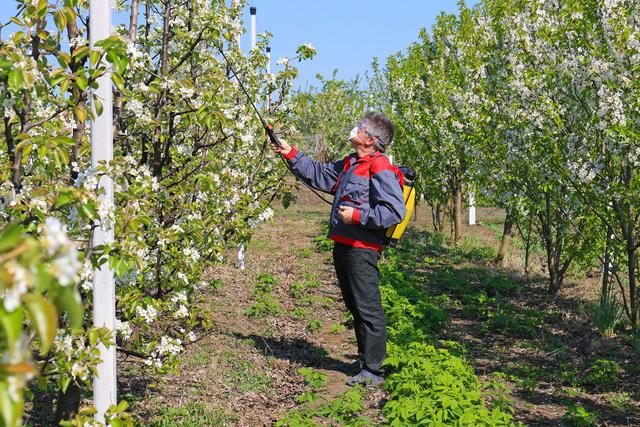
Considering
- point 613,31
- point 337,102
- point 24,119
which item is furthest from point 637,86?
point 337,102

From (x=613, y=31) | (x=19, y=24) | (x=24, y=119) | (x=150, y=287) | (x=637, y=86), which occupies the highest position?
(x=613, y=31)

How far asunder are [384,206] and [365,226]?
25 cm

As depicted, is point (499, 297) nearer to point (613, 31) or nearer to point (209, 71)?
point (613, 31)

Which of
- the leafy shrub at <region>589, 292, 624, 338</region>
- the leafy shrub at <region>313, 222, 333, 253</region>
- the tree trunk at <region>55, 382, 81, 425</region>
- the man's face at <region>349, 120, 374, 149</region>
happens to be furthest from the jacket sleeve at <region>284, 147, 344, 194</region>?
the leafy shrub at <region>313, 222, 333, 253</region>

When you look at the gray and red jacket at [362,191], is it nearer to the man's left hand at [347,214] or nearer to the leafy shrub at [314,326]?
the man's left hand at [347,214]

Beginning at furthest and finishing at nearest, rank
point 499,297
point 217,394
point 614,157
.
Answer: point 499,297
point 614,157
point 217,394

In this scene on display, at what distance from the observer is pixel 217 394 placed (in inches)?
247

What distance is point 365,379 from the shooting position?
6316 mm

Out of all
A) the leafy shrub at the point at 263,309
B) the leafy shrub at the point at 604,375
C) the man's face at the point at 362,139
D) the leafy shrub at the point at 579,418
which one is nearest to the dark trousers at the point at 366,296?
the man's face at the point at 362,139

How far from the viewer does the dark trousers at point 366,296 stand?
6.25 metres

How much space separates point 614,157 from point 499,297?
383 cm

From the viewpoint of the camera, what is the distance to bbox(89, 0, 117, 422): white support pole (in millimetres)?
3814

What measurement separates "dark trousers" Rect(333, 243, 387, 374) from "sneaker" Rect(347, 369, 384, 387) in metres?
0.04

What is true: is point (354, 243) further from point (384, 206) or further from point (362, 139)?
point (362, 139)
